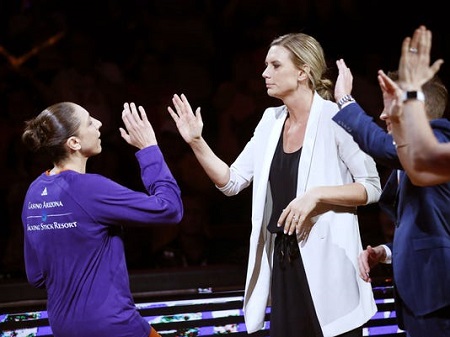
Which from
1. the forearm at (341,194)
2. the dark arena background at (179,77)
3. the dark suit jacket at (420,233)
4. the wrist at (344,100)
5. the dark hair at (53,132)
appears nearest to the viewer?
the dark suit jacket at (420,233)

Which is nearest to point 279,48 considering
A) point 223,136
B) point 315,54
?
point 315,54

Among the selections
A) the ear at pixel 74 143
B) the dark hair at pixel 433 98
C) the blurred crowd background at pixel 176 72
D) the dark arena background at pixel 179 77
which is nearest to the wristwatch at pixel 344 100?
the dark hair at pixel 433 98

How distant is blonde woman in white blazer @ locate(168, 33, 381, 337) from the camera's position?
223 cm

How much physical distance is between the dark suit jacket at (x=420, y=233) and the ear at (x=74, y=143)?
0.86 m

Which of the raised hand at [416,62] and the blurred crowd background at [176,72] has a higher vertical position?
the blurred crowd background at [176,72]

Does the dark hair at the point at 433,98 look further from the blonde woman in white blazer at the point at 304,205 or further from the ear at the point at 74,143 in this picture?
the ear at the point at 74,143

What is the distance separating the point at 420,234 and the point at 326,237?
54 cm

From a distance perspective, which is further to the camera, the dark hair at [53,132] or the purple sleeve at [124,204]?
the dark hair at [53,132]

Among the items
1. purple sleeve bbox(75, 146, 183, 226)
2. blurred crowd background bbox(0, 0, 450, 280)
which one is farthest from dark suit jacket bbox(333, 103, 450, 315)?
blurred crowd background bbox(0, 0, 450, 280)

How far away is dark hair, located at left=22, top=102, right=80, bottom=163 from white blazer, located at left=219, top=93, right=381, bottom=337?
72cm

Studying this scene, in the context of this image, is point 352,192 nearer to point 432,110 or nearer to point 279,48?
point 432,110

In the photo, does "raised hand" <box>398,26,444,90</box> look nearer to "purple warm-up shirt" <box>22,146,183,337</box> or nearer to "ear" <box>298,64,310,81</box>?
"purple warm-up shirt" <box>22,146,183,337</box>

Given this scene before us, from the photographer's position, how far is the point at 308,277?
2236 millimetres

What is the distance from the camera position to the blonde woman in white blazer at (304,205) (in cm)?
223
